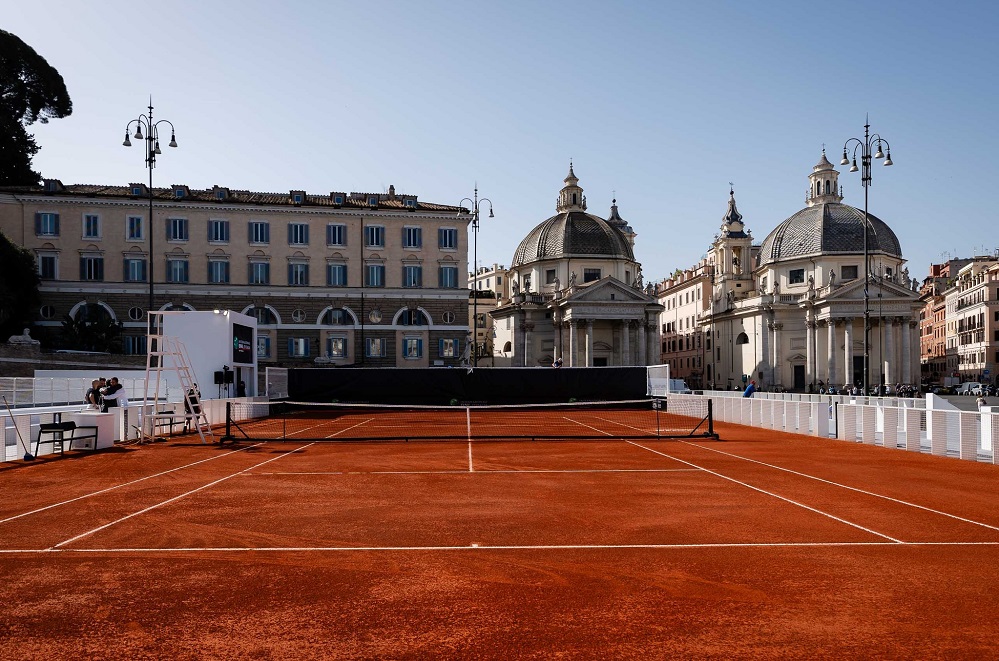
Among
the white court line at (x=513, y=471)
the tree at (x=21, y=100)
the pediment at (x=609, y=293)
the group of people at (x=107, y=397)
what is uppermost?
the tree at (x=21, y=100)

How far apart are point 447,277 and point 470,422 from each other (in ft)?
104

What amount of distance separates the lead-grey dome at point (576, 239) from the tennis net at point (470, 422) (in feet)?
132

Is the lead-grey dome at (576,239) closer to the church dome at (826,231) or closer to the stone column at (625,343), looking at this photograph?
the stone column at (625,343)

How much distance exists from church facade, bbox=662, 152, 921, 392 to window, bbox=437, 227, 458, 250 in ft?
120

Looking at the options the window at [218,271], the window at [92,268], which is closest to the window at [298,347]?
the window at [218,271]

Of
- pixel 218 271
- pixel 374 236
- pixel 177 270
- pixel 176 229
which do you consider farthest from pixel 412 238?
pixel 177 270

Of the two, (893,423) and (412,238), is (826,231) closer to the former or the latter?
(412,238)

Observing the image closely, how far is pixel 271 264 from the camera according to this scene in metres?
62.8

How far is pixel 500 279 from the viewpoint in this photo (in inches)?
5482

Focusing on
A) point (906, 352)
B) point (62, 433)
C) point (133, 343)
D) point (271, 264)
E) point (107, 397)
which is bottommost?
point (62, 433)

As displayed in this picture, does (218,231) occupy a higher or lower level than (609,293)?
higher

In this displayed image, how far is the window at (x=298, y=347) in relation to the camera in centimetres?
6225

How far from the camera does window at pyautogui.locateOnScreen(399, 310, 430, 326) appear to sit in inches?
2534

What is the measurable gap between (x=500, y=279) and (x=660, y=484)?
12406cm
